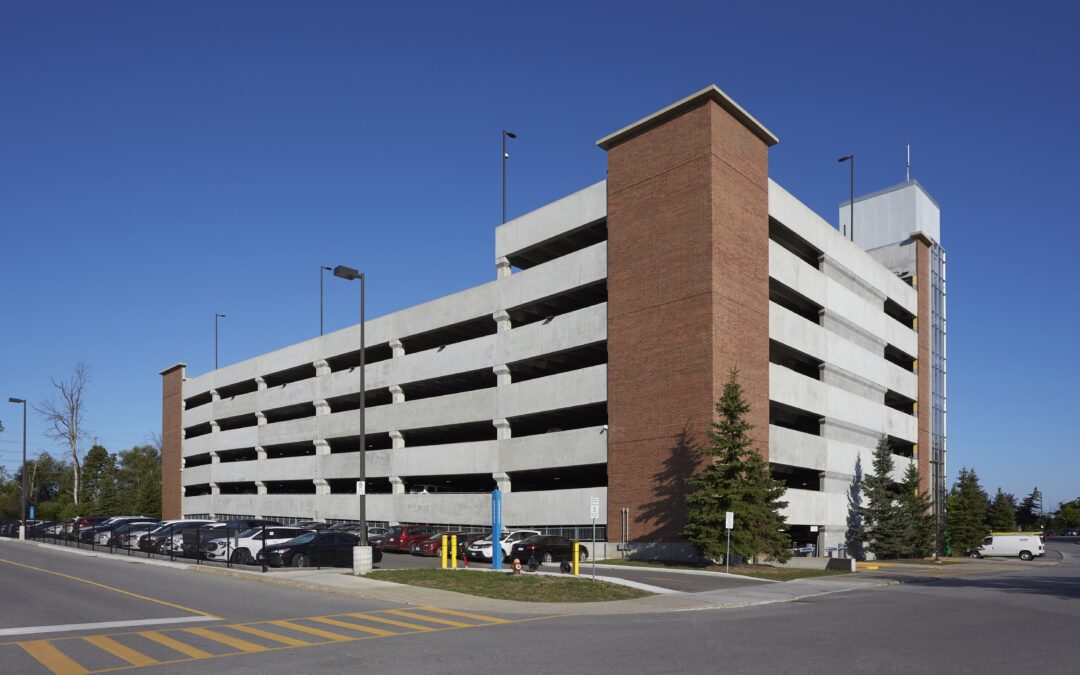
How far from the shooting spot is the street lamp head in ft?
96.5

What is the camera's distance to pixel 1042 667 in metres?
12.8

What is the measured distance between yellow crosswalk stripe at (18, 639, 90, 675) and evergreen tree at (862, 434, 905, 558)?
4750 centimetres

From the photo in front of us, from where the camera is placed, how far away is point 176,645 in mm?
14969

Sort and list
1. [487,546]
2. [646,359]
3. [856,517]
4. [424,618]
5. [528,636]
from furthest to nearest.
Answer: [856,517]
[646,359]
[487,546]
[424,618]
[528,636]

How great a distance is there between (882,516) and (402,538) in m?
28.8

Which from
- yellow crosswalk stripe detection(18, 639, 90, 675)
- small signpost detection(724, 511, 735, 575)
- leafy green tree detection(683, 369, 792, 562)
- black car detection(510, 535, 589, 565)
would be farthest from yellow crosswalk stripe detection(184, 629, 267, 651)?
leafy green tree detection(683, 369, 792, 562)

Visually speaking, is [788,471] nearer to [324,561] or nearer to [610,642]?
[324,561]

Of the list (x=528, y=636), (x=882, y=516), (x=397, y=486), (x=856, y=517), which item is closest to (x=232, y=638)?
(x=528, y=636)

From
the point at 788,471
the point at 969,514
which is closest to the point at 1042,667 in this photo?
the point at 788,471

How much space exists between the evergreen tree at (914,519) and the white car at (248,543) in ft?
120

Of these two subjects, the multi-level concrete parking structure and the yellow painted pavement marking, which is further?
the multi-level concrete parking structure

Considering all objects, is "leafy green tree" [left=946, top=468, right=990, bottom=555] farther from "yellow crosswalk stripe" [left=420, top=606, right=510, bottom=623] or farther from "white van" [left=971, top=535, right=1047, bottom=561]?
"yellow crosswalk stripe" [left=420, top=606, right=510, bottom=623]

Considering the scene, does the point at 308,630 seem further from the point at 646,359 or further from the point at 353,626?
the point at 646,359

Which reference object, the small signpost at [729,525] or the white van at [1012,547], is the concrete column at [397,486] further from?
the white van at [1012,547]
